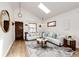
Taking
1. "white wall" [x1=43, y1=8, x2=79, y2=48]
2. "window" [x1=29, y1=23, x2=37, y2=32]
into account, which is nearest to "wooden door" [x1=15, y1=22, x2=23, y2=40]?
"window" [x1=29, y1=23, x2=37, y2=32]

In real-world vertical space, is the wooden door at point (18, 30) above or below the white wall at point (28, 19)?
below

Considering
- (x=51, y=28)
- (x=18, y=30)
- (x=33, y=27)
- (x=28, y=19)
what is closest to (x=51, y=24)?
(x=51, y=28)

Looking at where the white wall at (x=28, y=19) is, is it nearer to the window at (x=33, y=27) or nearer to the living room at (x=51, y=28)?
the living room at (x=51, y=28)

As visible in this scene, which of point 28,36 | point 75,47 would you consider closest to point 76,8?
point 75,47

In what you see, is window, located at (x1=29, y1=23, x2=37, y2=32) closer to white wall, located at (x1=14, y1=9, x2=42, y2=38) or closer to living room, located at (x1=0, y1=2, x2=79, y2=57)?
living room, located at (x1=0, y1=2, x2=79, y2=57)

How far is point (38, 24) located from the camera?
976cm

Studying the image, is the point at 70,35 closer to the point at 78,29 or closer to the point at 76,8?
the point at 78,29

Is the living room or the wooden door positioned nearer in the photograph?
the living room

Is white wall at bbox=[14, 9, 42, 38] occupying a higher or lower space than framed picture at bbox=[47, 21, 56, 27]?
higher

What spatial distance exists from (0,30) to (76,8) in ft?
12.5

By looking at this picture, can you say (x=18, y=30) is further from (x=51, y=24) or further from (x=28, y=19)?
(x=51, y=24)

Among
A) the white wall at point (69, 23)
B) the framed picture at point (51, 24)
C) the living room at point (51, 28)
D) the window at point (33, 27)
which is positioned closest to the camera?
the living room at point (51, 28)

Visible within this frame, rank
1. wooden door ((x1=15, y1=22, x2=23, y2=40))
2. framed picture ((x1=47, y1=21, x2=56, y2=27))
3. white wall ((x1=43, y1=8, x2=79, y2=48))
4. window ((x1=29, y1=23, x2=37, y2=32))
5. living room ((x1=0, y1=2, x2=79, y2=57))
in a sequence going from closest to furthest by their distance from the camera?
living room ((x1=0, y1=2, x2=79, y2=57)) < white wall ((x1=43, y1=8, x2=79, y2=48)) < framed picture ((x1=47, y1=21, x2=56, y2=27)) < wooden door ((x1=15, y1=22, x2=23, y2=40)) < window ((x1=29, y1=23, x2=37, y2=32))

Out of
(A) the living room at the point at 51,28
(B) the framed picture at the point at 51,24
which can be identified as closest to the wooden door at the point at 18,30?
(A) the living room at the point at 51,28
